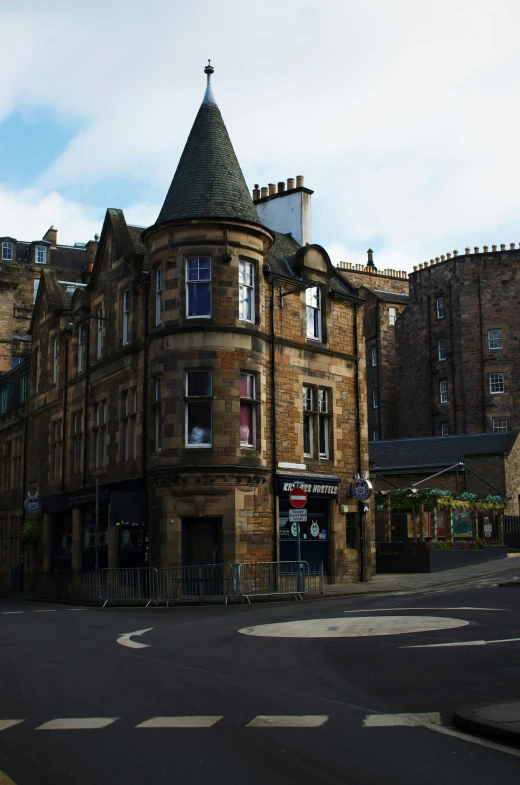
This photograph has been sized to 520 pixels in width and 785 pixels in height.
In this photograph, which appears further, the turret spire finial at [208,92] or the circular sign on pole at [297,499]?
the turret spire finial at [208,92]

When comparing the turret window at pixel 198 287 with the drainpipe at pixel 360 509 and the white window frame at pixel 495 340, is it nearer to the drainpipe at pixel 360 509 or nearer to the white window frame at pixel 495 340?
the drainpipe at pixel 360 509

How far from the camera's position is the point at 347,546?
104 ft

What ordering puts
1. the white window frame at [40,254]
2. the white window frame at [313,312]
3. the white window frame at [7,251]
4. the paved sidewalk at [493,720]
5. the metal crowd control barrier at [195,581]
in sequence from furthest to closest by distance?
1. the white window frame at [40,254]
2. the white window frame at [7,251]
3. the white window frame at [313,312]
4. the metal crowd control barrier at [195,581]
5. the paved sidewalk at [493,720]

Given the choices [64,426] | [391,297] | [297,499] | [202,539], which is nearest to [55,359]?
[64,426]

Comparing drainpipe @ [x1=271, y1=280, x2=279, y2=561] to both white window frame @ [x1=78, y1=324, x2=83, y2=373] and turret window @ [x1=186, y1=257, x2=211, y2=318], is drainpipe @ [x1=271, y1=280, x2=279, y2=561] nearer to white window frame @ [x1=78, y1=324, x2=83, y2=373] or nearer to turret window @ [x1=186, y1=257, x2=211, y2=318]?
turret window @ [x1=186, y1=257, x2=211, y2=318]

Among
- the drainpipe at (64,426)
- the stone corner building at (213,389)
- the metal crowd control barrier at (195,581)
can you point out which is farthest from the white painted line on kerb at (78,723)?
the drainpipe at (64,426)

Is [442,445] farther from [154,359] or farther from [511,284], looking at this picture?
[154,359]

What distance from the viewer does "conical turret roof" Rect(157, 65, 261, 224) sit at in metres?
28.6

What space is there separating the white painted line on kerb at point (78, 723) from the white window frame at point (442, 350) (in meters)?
57.5

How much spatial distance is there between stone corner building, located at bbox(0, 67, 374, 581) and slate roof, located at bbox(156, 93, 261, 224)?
5 cm

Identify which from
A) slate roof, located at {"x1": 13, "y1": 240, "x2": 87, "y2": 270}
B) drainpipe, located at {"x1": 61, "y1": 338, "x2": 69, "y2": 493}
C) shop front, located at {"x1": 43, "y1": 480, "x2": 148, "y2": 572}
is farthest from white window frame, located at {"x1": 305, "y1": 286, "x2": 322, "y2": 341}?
slate roof, located at {"x1": 13, "y1": 240, "x2": 87, "y2": 270}

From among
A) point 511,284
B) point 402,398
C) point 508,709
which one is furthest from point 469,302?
point 508,709

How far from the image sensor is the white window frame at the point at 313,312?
104 feet

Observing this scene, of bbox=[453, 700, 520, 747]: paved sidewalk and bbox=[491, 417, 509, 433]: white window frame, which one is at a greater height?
bbox=[491, 417, 509, 433]: white window frame
